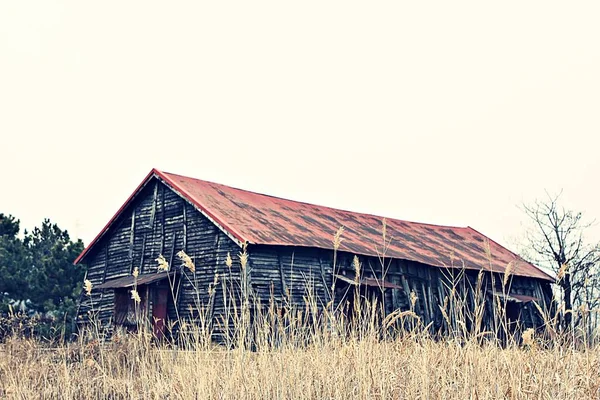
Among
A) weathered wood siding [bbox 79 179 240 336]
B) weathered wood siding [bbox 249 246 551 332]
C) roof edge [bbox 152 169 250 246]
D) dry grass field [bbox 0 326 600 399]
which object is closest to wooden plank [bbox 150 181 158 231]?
weathered wood siding [bbox 79 179 240 336]

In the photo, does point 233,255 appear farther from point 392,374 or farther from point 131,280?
point 392,374

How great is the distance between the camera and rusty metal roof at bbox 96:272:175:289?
17.3 meters

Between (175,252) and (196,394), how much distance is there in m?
13.3

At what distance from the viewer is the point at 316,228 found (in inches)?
798

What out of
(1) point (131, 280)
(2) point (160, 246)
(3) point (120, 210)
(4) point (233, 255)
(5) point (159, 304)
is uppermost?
(3) point (120, 210)

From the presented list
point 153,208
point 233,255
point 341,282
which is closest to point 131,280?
point 153,208

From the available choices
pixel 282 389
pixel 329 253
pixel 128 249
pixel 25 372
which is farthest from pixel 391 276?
pixel 282 389

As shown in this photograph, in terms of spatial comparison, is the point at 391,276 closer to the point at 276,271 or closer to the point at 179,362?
the point at 276,271

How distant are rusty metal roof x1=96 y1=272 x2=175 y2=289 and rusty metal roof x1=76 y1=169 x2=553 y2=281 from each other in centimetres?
207

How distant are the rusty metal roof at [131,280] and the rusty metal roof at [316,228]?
2.07 m

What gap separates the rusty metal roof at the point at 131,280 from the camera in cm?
1734

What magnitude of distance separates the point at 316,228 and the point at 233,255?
3.99 m

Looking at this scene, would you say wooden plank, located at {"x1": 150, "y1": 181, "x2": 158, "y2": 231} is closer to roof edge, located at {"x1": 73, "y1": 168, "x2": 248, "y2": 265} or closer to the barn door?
roof edge, located at {"x1": 73, "y1": 168, "x2": 248, "y2": 265}

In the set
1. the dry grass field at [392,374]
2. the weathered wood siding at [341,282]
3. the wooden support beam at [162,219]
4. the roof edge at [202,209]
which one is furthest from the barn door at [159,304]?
the dry grass field at [392,374]
